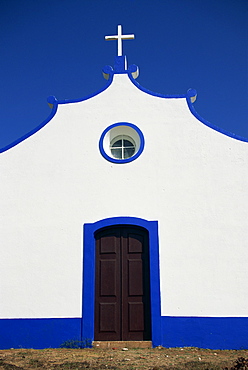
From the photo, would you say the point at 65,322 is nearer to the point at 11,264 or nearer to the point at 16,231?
the point at 11,264

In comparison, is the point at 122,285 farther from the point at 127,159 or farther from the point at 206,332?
the point at 127,159

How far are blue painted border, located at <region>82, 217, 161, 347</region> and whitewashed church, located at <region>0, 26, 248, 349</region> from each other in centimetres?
2

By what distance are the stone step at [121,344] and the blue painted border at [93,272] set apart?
142 mm

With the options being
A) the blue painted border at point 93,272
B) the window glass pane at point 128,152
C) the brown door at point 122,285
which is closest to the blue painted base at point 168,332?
the blue painted border at point 93,272

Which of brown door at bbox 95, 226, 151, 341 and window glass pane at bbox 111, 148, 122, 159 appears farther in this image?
window glass pane at bbox 111, 148, 122, 159

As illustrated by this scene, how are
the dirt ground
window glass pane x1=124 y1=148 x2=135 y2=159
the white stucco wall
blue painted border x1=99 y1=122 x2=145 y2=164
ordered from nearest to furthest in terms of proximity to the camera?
the dirt ground
the white stucco wall
blue painted border x1=99 y1=122 x2=145 y2=164
window glass pane x1=124 y1=148 x2=135 y2=159

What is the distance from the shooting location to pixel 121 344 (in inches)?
285

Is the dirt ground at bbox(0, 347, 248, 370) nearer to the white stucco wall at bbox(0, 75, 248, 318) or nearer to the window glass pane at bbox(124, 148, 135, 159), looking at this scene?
the white stucco wall at bbox(0, 75, 248, 318)

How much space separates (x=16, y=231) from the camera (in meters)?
8.02

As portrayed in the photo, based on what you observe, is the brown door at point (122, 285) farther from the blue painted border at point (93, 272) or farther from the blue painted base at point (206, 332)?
the blue painted base at point (206, 332)

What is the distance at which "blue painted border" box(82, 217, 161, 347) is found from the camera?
7258 millimetres

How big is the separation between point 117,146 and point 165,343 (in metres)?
4.44

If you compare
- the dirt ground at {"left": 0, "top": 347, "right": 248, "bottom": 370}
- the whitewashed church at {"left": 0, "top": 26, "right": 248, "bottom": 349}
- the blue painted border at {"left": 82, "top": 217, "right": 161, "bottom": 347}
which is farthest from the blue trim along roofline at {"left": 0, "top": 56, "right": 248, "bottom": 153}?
the dirt ground at {"left": 0, "top": 347, "right": 248, "bottom": 370}

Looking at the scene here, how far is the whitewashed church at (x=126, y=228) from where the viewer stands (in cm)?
732
